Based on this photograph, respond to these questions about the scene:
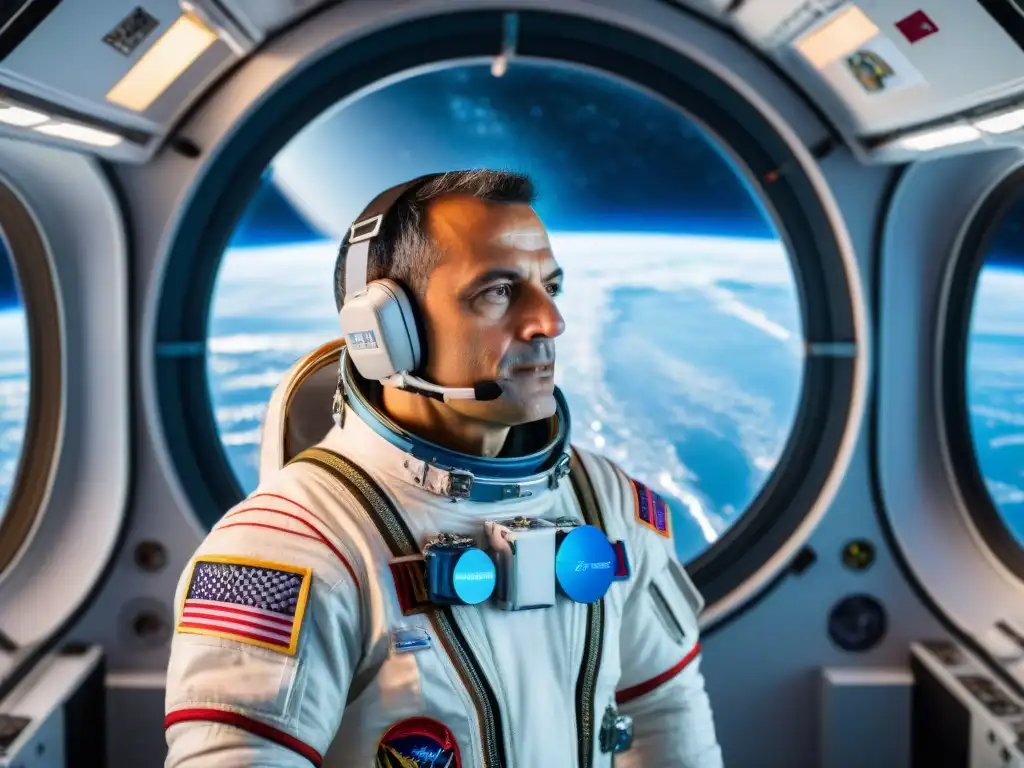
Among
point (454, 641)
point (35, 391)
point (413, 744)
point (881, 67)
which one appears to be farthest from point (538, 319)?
point (35, 391)

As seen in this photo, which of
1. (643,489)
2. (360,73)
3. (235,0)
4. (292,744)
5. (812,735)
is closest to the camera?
(292,744)

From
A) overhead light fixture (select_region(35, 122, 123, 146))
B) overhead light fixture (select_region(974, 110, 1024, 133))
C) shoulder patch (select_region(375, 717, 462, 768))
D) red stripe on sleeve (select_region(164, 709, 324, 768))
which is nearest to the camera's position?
red stripe on sleeve (select_region(164, 709, 324, 768))

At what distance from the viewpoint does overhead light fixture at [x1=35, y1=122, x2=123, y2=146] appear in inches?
91.0

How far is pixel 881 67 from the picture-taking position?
2510mm

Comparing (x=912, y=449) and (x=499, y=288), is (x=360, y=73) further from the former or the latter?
(x=912, y=449)

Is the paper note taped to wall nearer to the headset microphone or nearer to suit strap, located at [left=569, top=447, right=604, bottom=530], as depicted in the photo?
suit strap, located at [left=569, top=447, right=604, bottom=530]

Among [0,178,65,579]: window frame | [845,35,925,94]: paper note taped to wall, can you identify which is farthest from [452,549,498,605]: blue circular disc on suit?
[0,178,65,579]: window frame

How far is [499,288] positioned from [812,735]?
2.55 meters

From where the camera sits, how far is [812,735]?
3311 millimetres

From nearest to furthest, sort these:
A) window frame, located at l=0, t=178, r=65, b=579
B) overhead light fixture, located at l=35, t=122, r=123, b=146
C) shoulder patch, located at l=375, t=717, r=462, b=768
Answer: shoulder patch, located at l=375, t=717, r=462, b=768 < overhead light fixture, located at l=35, t=122, r=123, b=146 < window frame, located at l=0, t=178, r=65, b=579

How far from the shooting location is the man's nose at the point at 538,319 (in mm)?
1413

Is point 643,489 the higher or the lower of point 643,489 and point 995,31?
the lower

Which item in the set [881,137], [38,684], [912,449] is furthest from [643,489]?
[38,684]

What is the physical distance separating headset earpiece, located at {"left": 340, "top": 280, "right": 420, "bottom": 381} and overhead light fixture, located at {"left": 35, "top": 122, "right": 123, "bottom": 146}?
51.6 inches
